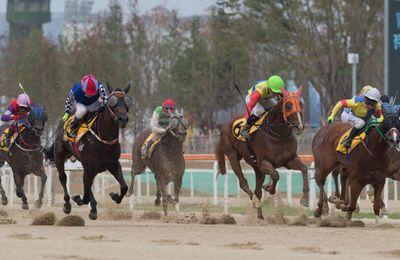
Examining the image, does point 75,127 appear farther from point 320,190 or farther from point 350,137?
point 350,137

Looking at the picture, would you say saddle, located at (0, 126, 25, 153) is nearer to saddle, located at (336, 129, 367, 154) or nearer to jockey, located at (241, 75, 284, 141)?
jockey, located at (241, 75, 284, 141)

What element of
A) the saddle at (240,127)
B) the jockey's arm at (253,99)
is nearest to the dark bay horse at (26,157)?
the saddle at (240,127)

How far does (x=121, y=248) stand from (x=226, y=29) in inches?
1343

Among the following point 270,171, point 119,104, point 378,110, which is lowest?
point 270,171

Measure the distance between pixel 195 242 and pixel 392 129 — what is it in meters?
3.34

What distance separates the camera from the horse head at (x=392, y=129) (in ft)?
50.8

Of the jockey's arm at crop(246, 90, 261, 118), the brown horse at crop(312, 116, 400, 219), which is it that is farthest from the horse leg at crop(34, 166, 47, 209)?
the brown horse at crop(312, 116, 400, 219)

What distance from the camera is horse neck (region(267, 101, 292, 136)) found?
1734cm

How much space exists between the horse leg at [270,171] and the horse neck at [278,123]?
47 cm

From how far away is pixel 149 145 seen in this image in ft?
69.3

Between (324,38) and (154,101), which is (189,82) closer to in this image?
(154,101)

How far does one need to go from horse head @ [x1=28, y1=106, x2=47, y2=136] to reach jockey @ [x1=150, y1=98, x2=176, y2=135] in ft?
5.80

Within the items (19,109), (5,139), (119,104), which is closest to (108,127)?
(119,104)

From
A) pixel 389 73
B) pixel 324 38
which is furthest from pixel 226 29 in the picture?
pixel 389 73
